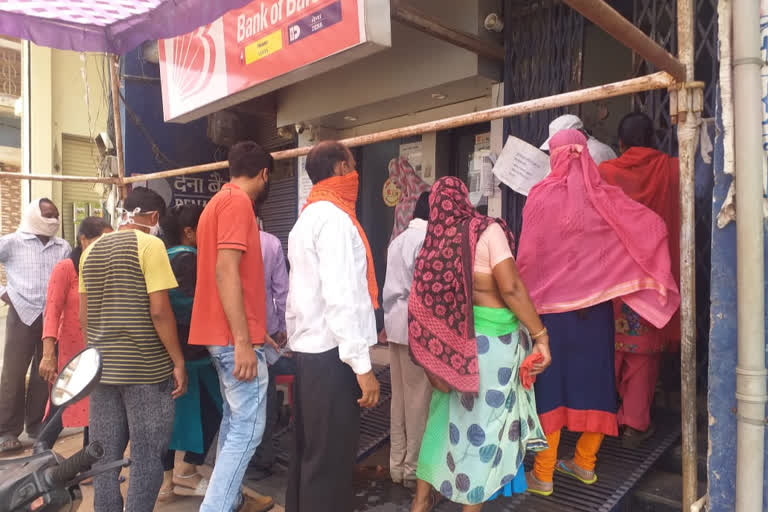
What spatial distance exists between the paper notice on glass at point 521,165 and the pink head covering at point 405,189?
96 centimetres

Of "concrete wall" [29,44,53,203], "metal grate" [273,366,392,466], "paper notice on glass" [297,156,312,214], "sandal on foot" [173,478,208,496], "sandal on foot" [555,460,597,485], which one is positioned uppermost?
"concrete wall" [29,44,53,203]

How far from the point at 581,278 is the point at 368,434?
78.7 inches

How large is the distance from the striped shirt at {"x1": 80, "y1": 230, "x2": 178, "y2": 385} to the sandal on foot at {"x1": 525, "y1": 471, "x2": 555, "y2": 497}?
2006 millimetres

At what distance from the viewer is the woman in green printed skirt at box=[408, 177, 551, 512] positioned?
7.55ft

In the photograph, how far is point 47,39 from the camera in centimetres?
364

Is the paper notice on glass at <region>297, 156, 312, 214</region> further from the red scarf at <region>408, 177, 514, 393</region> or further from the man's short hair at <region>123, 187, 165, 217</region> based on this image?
the red scarf at <region>408, 177, 514, 393</region>

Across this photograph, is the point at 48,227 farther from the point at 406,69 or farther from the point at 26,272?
the point at 406,69

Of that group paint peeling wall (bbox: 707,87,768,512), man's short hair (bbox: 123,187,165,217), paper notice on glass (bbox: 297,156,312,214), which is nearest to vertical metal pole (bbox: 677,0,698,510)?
paint peeling wall (bbox: 707,87,768,512)

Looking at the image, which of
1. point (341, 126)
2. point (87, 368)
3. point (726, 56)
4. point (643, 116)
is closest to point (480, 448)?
point (87, 368)

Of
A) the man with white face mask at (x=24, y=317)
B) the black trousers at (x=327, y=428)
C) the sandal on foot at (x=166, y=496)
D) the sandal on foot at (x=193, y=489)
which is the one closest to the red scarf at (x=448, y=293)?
the black trousers at (x=327, y=428)

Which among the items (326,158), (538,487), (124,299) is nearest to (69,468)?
(124,299)

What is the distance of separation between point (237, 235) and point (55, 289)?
2.04 m

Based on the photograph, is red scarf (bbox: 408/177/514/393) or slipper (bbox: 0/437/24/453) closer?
red scarf (bbox: 408/177/514/393)

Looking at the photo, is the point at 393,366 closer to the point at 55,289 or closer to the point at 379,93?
the point at 55,289
